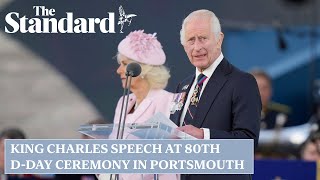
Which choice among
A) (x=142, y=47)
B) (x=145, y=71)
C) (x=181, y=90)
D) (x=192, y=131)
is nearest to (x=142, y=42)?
(x=142, y=47)

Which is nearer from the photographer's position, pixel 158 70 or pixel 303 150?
pixel 158 70

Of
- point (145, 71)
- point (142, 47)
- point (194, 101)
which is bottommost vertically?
point (194, 101)

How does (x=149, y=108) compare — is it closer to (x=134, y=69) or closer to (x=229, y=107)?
(x=134, y=69)

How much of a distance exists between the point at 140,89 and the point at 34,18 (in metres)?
0.54

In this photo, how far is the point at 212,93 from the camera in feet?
14.5

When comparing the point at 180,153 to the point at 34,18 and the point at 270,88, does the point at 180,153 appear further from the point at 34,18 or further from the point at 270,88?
the point at 270,88

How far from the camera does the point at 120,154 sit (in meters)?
4.39

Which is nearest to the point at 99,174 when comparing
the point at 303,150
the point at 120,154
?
the point at 120,154

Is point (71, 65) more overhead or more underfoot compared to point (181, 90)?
more overhead

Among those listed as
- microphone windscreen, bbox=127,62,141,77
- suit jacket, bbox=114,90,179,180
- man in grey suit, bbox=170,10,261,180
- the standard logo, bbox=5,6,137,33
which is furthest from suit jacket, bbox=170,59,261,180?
the standard logo, bbox=5,6,137,33

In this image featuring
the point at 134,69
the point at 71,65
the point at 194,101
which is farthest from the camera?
the point at 71,65

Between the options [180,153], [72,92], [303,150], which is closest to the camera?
[180,153]

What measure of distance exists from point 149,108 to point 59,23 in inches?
20.8

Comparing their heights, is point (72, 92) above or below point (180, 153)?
above
